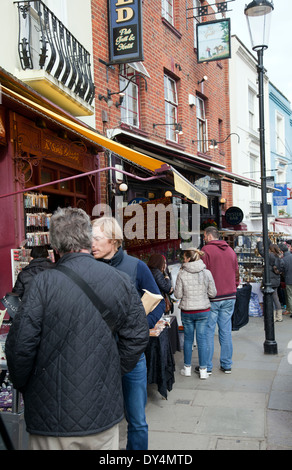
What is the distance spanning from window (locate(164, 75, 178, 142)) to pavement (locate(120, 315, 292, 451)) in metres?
6.97

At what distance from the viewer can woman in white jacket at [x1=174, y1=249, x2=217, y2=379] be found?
600 cm

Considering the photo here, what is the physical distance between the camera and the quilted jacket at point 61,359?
230 cm

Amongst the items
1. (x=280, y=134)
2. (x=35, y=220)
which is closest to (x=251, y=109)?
(x=280, y=134)

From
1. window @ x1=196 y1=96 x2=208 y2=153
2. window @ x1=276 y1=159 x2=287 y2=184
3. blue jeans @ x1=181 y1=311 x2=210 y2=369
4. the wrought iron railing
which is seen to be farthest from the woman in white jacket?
window @ x1=276 y1=159 x2=287 y2=184

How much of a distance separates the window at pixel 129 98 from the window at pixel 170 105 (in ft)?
5.41

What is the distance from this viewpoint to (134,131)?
971cm

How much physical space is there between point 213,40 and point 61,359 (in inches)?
486

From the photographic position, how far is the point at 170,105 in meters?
12.3

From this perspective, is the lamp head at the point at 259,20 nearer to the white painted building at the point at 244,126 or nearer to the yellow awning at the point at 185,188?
the yellow awning at the point at 185,188

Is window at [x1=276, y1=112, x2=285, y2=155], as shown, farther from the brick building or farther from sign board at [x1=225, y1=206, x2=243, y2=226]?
sign board at [x1=225, y1=206, x2=243, y2=226]

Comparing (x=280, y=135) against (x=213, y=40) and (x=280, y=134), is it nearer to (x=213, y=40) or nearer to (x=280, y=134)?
(x=280, y=134)

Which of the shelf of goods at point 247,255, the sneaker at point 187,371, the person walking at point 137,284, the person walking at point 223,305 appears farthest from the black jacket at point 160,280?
the shelf of goods at point 247,255

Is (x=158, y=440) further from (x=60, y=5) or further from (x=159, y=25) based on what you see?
(x=159, y=25)
